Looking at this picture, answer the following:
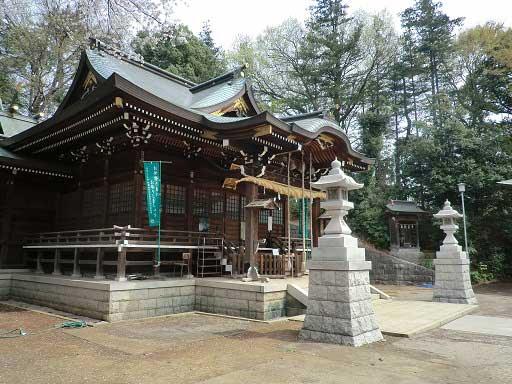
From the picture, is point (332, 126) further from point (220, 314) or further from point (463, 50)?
point (463, 50)

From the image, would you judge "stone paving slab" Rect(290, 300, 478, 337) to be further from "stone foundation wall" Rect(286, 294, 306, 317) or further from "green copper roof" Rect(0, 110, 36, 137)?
"green copper roof" Rect(0, 110, 36, 137)

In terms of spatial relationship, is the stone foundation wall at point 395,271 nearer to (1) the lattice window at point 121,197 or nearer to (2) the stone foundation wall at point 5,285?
(1) the lattice window at point 121,197

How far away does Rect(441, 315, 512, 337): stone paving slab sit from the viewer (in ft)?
25.1

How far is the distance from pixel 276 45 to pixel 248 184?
84.6 feet

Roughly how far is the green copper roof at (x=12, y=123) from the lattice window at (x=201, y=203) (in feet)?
29.1

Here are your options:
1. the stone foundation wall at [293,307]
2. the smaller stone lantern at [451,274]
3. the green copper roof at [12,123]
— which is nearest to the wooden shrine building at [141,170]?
the stone foundation wall at [293,307]

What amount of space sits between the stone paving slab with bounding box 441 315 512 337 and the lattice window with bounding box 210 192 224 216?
286 inches

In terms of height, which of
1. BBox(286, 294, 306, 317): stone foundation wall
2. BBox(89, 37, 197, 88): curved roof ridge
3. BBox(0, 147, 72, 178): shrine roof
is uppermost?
BBox(89, 37, 197, 88): curved roof ridge

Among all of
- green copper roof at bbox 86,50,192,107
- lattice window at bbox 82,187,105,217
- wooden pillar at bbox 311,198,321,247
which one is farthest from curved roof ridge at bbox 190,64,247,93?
lattice window at bbox 82,187,105,217

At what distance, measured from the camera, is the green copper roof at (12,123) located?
A: 50.3ft

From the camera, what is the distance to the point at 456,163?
73.6 ft

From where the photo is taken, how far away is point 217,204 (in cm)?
1255

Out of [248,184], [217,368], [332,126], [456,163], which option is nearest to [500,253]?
[456,163]

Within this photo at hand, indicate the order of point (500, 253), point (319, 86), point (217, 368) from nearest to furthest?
point (217, 368) → point (500, 253) → point (319, 86)
